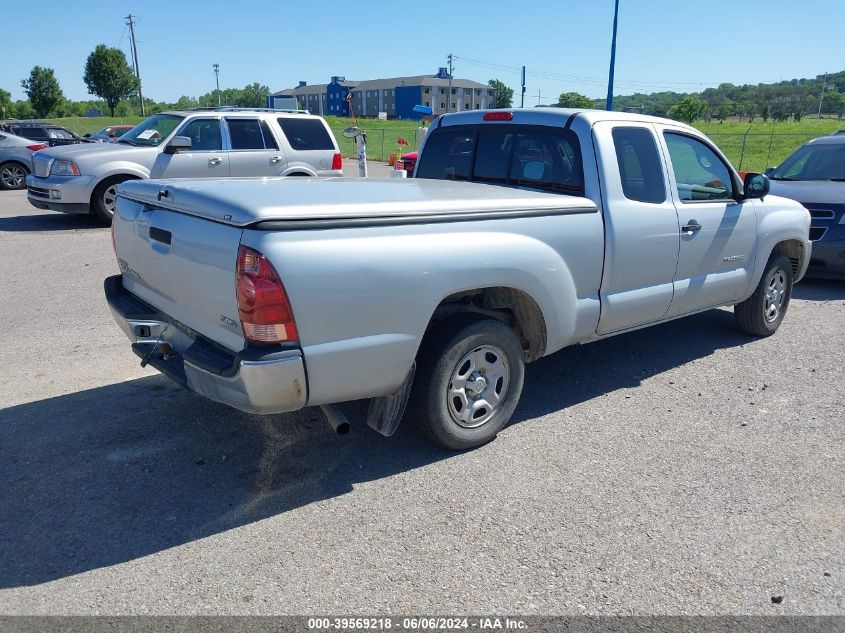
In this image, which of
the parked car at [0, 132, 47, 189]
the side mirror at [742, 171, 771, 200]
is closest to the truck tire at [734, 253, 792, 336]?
the side mirror at [742, 171, 771, 200]

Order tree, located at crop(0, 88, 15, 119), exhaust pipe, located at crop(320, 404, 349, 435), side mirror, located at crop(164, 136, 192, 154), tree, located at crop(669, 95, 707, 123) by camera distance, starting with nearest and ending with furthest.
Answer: exhaust pipe, located at crop(320, 404, 349, 435) < side mirror, located at crop(164, 136, 192, 154) < tree, located at crop(669, 95, 707, 123) < tree, located at crop(0, 88, 15, 119)

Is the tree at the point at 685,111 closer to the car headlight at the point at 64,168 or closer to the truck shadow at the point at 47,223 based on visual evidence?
the truck shadow at the point at 47,223

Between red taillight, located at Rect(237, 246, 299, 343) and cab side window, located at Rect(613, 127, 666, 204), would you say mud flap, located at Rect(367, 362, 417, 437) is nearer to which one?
red taillight, located at Rect(237, 246, 299, 343)

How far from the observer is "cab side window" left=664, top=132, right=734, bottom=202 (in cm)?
525

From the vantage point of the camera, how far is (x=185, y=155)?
451 inches

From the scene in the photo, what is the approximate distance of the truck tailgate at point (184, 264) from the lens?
10.4ft

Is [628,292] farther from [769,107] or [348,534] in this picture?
[769,107]

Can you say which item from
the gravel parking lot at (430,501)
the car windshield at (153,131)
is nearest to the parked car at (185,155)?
the car windshield at (153,131)

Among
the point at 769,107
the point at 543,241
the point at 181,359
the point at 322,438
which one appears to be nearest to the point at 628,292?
the point at 543,241

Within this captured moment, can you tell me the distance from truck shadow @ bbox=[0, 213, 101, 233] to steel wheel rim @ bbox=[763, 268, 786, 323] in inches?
420

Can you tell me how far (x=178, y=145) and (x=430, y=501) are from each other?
9.30 m

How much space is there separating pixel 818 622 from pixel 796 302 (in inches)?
239

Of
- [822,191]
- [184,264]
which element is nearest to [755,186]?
[822,191]

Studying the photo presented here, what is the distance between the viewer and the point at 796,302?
26.2ft
